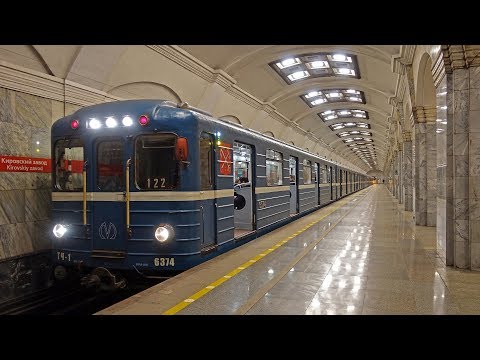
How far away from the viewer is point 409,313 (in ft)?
14.3

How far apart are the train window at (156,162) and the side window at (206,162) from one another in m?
0.62

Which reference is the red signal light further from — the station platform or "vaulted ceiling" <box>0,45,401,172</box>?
"vaulted ceiling" <box>0,45,401,172</box>

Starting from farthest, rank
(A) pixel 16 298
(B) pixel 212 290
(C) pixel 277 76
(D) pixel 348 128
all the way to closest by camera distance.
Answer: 1. (D) pixel 348 128
2. (C) pixel 277 76
3. (A) pixel 16 298
4. (B) pixel 212 290

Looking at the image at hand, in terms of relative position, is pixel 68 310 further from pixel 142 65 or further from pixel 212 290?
pixel 142 65

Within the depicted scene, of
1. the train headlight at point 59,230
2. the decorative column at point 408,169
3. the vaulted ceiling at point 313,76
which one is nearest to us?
the train headlight at point 59,230

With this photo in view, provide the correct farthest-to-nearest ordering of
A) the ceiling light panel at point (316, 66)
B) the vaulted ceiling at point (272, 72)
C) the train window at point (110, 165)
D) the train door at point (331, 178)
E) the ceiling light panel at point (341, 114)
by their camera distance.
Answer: the ceiling light panel at point (341, 114) → the train door at point (331, 178) → the ceiling light panel at point (316, 66) → the vaulted ceiling at point (272, 72) → the train window at point (110, 165)

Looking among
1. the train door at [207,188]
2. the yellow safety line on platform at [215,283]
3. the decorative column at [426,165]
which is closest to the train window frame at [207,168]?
the train door at [207,188]

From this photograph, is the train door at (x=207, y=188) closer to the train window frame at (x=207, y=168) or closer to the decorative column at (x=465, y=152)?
the train window frame at (x=207, y=168)

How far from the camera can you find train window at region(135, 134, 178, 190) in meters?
5.81

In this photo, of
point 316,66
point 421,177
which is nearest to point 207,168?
point 421,177

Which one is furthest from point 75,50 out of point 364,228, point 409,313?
point 364,228

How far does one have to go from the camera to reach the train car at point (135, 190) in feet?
18.8

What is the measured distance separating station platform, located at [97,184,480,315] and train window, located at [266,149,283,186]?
1847 millimetres

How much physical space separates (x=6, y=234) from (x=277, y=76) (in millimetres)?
12050
